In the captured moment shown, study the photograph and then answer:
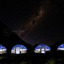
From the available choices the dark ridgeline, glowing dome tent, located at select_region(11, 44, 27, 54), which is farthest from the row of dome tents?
the dark ridgeline

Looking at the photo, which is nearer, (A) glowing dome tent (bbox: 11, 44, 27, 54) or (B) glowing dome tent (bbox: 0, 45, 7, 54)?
(B) glowing dome tent (bbox: 0, 45, 7, 54)

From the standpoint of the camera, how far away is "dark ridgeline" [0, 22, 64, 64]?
674cm

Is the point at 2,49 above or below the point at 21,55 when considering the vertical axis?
above

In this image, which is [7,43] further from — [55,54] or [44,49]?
[55,54]

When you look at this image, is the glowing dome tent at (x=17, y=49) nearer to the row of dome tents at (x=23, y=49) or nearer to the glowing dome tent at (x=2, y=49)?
the row of dome tents at (x=23, y=49)

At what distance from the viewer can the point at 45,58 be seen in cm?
694

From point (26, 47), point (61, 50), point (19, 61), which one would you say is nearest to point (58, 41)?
point (61, 50)

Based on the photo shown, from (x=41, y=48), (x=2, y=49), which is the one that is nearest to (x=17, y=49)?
(x=2, y=49)

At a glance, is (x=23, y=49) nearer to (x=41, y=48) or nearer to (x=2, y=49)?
(x=41, y=48)

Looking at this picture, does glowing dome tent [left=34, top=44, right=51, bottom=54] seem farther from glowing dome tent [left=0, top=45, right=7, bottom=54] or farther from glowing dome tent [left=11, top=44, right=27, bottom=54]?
glowing dome tent [left=0, top=45, right=7, bottom=54]

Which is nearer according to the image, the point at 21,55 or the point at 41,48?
the point at 21,55

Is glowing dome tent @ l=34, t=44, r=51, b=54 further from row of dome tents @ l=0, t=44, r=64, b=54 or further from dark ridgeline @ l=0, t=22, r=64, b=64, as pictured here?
dark ridgeline @ l=0, t=22, r=64, b=64

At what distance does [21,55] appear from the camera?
6.71m

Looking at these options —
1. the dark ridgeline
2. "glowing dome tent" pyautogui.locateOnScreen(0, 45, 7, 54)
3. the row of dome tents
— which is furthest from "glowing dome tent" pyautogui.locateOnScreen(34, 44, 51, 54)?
"glowing dome tent" pyautogui.locateOnScreen(0, 45, 7, 54)
